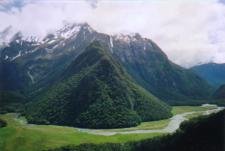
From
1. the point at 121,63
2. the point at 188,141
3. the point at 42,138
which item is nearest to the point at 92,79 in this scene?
the point at 42,138

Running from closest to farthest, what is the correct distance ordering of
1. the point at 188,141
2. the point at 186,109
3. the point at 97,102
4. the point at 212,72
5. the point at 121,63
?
the point at 188,141 → the point at 97,102 → the point at 186,109 → the point at 121,63 → the point at 212,72

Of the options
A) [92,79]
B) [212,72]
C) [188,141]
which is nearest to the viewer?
[188,141]

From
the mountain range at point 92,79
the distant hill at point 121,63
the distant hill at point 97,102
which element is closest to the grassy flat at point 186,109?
the mountain range at point 92,79

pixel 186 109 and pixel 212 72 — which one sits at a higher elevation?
pixel 212 72

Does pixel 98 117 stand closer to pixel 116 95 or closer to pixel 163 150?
pixel 116 95

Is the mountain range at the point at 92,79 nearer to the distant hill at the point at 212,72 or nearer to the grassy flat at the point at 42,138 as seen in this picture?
the grassy flat at the point at 42,138

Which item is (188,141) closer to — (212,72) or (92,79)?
(92,79)

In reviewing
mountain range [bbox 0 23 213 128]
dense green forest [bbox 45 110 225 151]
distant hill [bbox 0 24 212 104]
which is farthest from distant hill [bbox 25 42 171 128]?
distant hill [bbox 0 24 212 104]
